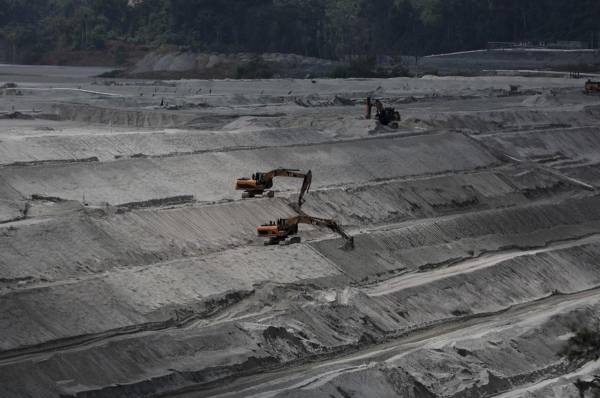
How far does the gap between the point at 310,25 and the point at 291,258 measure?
79334mm

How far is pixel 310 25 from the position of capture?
113312 millimetres

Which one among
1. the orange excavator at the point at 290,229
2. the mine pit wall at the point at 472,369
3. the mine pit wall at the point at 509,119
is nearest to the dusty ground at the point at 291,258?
the mine pit wall at the point at 472,369

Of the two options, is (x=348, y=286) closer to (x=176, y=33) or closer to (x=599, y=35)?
(x=176, y=33)

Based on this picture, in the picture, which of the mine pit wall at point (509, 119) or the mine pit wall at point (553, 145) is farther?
the mine pit wall at point (509, 119)

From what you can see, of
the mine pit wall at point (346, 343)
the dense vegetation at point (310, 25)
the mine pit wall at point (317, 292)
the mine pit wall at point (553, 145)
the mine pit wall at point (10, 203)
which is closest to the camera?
the mine pit wall at point (346, 343)

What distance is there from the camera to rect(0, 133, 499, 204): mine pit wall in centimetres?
3922

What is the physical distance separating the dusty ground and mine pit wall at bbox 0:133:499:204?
0.31ft

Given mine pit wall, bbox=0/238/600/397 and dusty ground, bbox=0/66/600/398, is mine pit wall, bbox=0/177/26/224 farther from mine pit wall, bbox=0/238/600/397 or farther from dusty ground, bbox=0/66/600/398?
mine pit wall, bbox=0/238/600/397

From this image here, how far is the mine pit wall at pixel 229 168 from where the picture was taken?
3922 centimetres

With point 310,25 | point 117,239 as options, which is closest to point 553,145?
point 117,239

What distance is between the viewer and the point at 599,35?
119812 mm

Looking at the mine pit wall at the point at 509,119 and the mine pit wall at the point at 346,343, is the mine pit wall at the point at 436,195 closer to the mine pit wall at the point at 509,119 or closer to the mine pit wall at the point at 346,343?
the mine pit wall at the point at 346,343

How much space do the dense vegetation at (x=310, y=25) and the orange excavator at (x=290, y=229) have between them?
239 ft

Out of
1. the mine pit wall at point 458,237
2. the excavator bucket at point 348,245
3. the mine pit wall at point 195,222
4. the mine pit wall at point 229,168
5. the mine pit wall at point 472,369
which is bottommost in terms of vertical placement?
the mine pit wall at point 472,369
